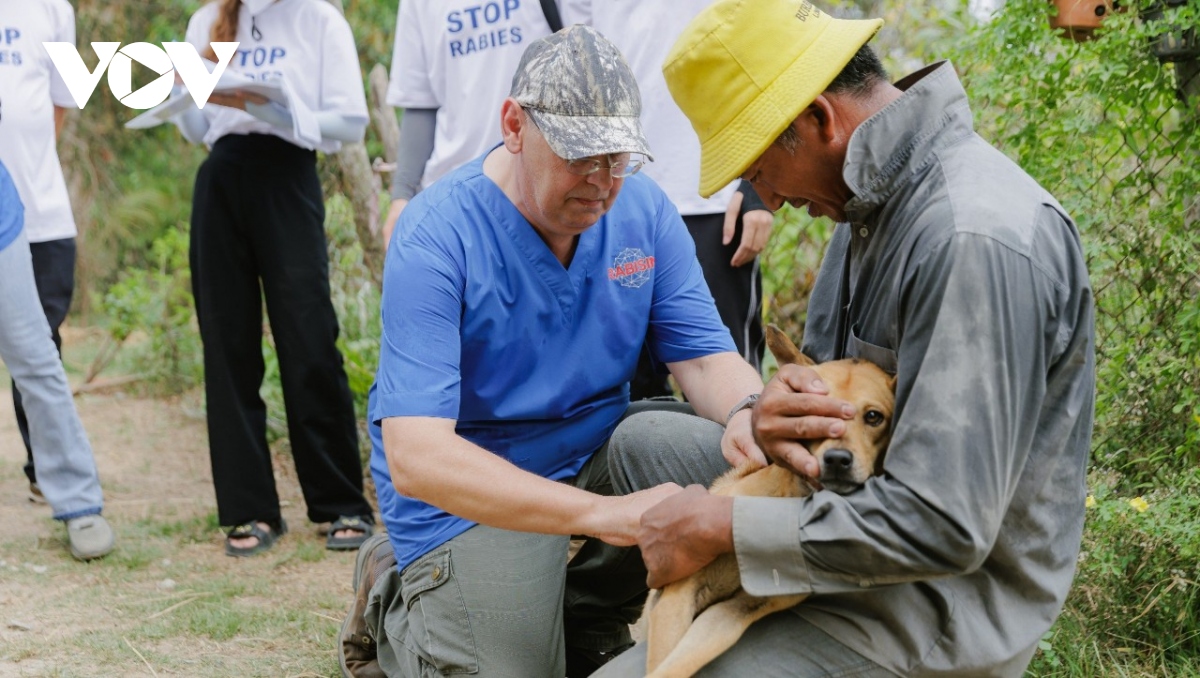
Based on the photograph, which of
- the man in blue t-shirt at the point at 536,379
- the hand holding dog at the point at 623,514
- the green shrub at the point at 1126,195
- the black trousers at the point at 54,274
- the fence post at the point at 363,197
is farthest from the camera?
the fence post at the point at 363,197

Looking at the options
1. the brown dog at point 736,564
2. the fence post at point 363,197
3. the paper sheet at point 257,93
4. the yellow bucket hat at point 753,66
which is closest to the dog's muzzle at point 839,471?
the brown dog at point 736,564

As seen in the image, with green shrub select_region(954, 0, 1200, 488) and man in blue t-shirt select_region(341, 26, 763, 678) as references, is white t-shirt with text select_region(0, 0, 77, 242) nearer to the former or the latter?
man in blue t-shirt select_region(341, 26, 763, 678)

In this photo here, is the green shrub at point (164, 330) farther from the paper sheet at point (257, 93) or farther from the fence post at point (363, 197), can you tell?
the paper sheet at point (257, 93)

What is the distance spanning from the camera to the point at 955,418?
2.07 meters

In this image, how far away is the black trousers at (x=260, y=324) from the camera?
16.2 feet

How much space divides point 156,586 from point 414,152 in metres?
1.91

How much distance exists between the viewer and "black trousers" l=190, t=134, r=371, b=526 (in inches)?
194

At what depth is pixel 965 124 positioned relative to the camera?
240cm

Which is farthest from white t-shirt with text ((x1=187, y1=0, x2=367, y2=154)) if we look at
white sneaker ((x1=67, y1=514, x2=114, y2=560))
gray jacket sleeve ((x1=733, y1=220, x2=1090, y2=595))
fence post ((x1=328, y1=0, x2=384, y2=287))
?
gray jacket sleeve ((x1=733, y1=220, x2=1090, y2=595))

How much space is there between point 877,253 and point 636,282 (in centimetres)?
97

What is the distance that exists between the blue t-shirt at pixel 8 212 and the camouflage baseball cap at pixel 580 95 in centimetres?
271

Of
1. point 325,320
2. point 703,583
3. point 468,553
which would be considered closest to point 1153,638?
point 703,583

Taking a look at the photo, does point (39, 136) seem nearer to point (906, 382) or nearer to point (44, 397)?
point (44, 397)

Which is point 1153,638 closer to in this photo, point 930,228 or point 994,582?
point 994,582
